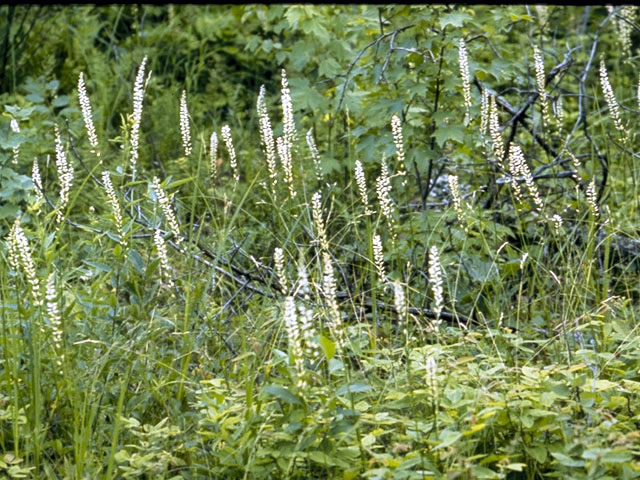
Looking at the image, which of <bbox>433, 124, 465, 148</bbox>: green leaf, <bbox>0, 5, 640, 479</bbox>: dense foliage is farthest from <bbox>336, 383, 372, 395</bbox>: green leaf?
<bbox>433, 124, 465, 148</bbox>: green leaf

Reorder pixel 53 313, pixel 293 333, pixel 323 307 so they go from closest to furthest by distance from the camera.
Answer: pixel 293 333
pixel 53 313
pixel 323 307

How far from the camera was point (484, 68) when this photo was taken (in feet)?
13.5

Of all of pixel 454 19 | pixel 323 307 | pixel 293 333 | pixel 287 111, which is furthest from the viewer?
pixel 454 19

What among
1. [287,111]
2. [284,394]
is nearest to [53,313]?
[284,394]

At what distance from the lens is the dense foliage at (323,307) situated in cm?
225

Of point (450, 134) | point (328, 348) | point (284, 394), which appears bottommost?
point (284, 394)

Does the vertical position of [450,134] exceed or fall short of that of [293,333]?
it exceeds it

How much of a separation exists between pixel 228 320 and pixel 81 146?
2.55 m

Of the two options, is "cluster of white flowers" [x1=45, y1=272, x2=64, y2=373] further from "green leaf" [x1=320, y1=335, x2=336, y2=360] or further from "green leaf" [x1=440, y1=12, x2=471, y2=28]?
"green leaf" [x1=440, y1=12, x2=471, y2=28]

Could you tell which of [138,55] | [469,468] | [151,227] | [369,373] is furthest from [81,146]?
[469,468]

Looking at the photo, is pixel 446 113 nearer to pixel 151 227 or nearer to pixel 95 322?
pixel 151 227

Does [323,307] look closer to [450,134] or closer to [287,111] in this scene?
[287,111]

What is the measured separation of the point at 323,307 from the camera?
9.17ft

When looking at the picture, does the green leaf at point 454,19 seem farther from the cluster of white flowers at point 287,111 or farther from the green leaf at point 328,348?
the green leaf at point 328,348
